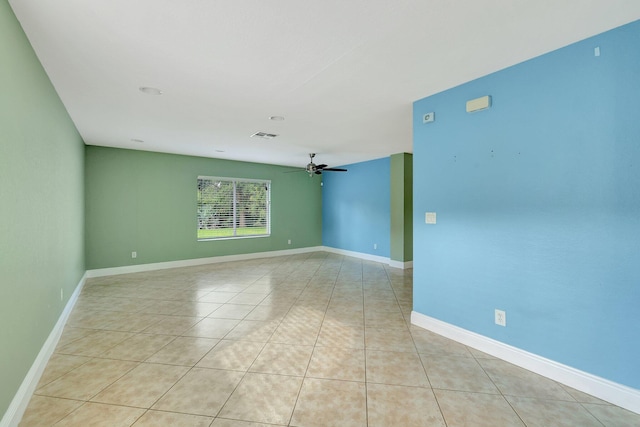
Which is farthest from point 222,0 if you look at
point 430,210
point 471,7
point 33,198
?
point 430,210

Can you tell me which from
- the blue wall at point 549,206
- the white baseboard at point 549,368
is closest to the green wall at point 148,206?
the blue wall at point 549,206

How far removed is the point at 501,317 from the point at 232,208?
238 inches

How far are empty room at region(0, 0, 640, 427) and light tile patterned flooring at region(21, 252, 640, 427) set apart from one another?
2 centimetres

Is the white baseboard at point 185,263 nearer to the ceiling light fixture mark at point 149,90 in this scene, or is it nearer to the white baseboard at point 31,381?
the white baseboard at point 31,381

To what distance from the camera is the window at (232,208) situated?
6.54m

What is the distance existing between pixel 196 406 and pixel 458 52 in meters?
3.17

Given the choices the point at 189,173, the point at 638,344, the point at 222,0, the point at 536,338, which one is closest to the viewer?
the point at 222,0

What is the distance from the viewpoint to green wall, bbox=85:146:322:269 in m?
5.27

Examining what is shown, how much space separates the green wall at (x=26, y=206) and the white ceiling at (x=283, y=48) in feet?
0.87

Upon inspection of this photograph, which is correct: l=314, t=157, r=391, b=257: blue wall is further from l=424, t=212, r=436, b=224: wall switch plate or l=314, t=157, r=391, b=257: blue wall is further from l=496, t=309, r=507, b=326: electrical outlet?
l=496, t=309, r=507, b=326: electrical outlet

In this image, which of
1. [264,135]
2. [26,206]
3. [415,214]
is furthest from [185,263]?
[415,214]

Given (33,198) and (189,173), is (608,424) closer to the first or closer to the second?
(33,198)

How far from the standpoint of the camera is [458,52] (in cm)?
210

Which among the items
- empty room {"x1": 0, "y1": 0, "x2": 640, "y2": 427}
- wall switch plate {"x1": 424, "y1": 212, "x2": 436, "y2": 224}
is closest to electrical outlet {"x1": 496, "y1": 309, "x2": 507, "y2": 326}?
empty room {"x1": 0, "y1": 0, "x2": 640, "y2": 427}
